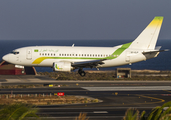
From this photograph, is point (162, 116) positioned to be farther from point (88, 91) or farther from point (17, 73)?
point (17, 73)

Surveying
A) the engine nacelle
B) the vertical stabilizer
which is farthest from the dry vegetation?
the vertical stabilizer

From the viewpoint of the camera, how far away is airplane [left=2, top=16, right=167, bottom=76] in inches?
1834

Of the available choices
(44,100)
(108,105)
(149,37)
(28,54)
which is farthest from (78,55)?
(108,105)

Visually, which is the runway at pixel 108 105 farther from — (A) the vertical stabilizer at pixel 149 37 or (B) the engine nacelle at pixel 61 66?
(A) the vertical stabilizer at pixel 149 37

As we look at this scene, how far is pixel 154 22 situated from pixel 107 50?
1094 centimetres

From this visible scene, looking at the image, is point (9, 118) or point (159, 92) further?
point (159, 92)

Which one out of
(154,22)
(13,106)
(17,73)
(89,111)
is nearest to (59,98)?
(89,111)

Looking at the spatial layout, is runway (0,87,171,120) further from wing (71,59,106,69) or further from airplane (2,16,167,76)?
airplane (2,16,167,76)

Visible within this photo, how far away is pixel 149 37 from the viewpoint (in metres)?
51.1

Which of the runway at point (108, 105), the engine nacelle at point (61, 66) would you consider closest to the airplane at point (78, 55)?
the engine nacelle at point (61, 66)

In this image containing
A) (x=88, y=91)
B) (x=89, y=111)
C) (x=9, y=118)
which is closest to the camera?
(x=9, y=118)

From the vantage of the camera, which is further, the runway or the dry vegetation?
the dry vegetation

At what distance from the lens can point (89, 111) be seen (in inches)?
1052

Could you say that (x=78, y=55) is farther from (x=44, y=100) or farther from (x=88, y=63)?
(x=44, y=100)
